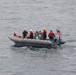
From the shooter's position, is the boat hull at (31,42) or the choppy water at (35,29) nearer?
the choppy water at (35,29)

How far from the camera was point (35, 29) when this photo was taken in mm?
89000

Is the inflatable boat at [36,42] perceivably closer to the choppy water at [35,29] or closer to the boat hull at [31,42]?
the boat hull at [31,42]

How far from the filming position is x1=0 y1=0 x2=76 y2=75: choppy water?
69.5 meters

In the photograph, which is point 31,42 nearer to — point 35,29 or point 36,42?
point 36,42

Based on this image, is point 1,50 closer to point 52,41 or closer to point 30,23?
point 52,41

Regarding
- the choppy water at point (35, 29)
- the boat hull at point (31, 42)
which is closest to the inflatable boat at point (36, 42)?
the boat hull at point (31, 42)

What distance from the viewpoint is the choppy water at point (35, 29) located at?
69500 mm

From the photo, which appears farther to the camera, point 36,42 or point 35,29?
point 35,29

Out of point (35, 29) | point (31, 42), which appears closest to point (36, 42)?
point (31, 42)

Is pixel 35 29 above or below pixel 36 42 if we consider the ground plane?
above

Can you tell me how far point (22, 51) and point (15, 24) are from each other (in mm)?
17916

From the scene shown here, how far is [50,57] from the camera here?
7338cm

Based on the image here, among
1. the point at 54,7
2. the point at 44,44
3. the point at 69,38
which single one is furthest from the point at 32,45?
the point at 54,7

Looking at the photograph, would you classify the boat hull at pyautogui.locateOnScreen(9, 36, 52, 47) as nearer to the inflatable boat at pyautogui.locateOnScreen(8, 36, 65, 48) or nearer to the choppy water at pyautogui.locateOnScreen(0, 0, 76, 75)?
the inflatable boat at pyautogui.locateOnScreen(8, 36, 65, 48)
